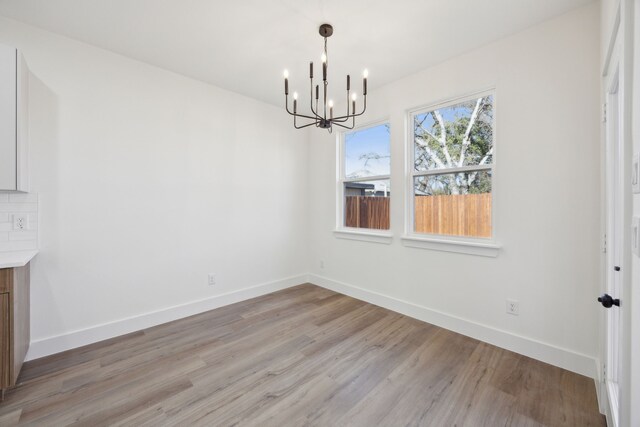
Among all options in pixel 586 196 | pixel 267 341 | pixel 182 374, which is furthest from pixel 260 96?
pixel 586 196

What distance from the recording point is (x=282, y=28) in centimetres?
225

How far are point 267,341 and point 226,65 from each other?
2.82 meters

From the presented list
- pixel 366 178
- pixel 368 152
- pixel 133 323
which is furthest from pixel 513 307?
pixel 133 323

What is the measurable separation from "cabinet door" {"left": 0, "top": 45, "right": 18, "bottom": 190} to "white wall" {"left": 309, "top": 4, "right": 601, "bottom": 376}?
11.3 feet

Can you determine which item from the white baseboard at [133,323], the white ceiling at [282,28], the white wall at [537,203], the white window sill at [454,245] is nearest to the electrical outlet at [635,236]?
the white wall at [537,203]

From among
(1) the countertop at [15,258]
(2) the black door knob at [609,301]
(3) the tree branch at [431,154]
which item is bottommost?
(2) the black door knob at [609,301]

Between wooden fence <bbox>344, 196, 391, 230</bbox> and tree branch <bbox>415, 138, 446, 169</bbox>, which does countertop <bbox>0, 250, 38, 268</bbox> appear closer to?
wooden fence <bbox>344, 196, 391, 230</bbox>

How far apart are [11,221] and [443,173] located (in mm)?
3847

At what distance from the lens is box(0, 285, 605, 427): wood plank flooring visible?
1650 mm

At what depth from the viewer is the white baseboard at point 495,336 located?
204cm

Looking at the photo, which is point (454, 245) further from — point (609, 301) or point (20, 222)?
point (20, 222)

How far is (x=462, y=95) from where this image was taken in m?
2.67

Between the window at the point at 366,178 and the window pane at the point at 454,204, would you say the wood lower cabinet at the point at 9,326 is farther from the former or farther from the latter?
the window pane at the point at 454,204

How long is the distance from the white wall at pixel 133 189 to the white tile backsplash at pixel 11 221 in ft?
0.21
